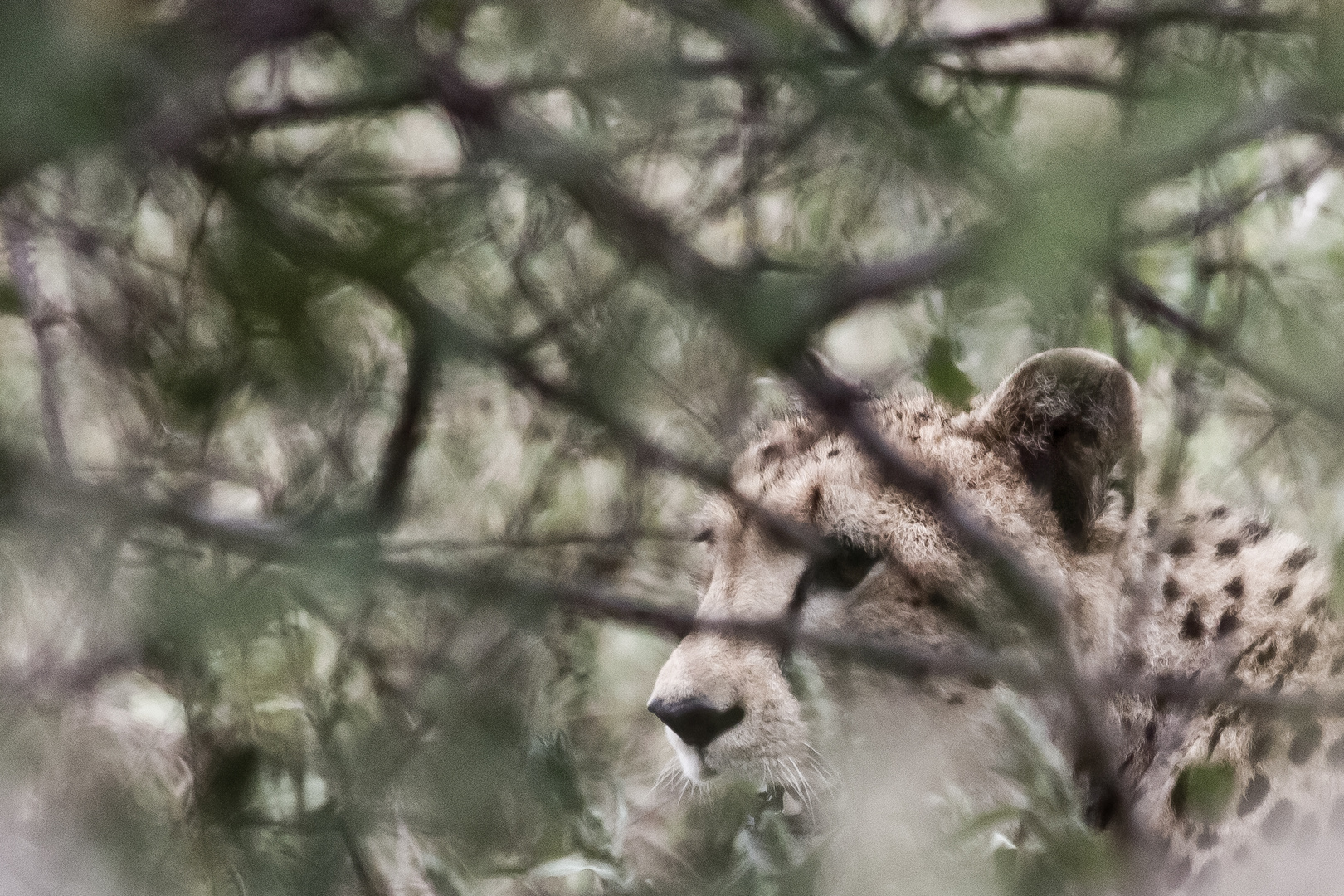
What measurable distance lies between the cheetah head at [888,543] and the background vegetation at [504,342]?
0.09 m

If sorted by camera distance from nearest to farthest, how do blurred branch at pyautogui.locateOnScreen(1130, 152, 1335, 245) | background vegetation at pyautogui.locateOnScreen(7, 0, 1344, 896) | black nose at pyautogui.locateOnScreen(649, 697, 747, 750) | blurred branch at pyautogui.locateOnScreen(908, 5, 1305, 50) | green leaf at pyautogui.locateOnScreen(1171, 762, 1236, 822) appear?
background vegetation at pyautogui.locateOnScreen(7, 0, 1344, 896)
green leaf at pyautogui.locateOnScreen(1171, 762, 1236, 822)
blurred branch at pyautogui.locateOnScreen(908, 5, 1305, 50)
black nose at pyautogui.locateOnScreen(649, 697, 747, 750)
blurred branch at pyautogui.locateOnScreen(1130, 152, 1335, 245)

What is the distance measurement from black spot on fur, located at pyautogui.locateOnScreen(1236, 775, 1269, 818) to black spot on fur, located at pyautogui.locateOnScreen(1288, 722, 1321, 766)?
0.05 metres

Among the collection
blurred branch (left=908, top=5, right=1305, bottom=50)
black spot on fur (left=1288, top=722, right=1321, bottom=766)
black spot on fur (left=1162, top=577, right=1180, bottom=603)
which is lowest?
black spot on fur (left=1288, top=722, right=1321, bottom=766)

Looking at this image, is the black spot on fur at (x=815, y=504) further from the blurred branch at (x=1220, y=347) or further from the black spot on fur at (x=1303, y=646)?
the black spot on fur at (x=1303, y=646)

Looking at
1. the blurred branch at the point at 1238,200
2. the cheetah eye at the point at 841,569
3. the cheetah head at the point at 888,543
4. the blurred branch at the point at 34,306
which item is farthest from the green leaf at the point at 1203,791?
the blurred branch at the point at 34,306

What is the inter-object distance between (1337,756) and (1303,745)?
5 cm

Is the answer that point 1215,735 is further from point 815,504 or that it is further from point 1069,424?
point 815,504

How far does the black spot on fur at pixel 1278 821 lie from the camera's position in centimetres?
160

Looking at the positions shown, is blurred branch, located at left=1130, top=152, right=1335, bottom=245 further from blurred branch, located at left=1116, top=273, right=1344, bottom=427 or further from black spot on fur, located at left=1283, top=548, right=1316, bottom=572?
black spot on fur, located at left=1283, top=548, right=1316, bottom=572

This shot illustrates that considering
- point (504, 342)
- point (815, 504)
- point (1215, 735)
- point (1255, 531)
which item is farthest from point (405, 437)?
point (1255, 531)

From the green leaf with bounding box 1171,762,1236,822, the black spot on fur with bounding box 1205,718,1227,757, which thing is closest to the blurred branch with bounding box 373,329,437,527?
the green leaf with bounding box 1171,762,1236,822

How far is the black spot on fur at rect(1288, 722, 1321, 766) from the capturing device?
5.36 ft

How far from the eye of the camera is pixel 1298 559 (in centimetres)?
185

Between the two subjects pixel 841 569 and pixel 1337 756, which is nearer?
pixel 1337 756
